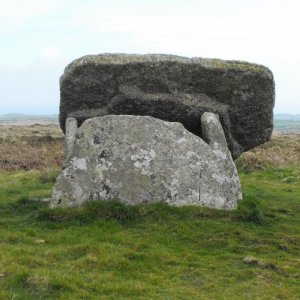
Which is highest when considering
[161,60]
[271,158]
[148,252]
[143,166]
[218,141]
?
[161,60]

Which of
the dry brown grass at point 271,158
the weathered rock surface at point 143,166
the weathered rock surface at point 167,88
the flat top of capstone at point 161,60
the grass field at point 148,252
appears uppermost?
the flat top of capstone at point 161,60

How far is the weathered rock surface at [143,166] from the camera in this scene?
13.1 m

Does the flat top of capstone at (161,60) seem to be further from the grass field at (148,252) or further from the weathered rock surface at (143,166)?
the grass field at (148,252)

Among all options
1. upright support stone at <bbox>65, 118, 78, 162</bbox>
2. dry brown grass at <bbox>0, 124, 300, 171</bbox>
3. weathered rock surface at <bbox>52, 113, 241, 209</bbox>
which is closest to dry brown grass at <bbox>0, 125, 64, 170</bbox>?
dry brown grass at <bbox>0, 124, 300, 171</bbox>

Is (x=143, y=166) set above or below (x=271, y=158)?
above

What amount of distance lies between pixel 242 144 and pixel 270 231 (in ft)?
16.8

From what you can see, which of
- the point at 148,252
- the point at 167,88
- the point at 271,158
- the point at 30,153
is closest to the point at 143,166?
the point at 167,88

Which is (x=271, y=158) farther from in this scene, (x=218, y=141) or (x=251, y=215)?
(x=251, y=215)

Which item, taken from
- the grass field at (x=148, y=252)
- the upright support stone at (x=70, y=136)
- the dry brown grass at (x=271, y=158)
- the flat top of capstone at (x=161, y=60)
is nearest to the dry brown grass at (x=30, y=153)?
the dry brown grass at (x=271, y=158)

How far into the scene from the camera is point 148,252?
10273 mm

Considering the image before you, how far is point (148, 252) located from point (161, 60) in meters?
6.24

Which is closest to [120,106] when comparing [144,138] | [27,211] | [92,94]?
[92,94]

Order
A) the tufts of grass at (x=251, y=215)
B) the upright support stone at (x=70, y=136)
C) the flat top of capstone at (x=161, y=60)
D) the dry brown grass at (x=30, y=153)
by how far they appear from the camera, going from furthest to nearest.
→ the dry brown grass at (x=30, y=153), the flat top of capstone at (x=161, y=60), the upright support stone at (x=70, y=136), the tufts of grass at (x=251, y=215)

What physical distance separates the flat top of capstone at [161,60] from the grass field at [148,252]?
3.80 m
